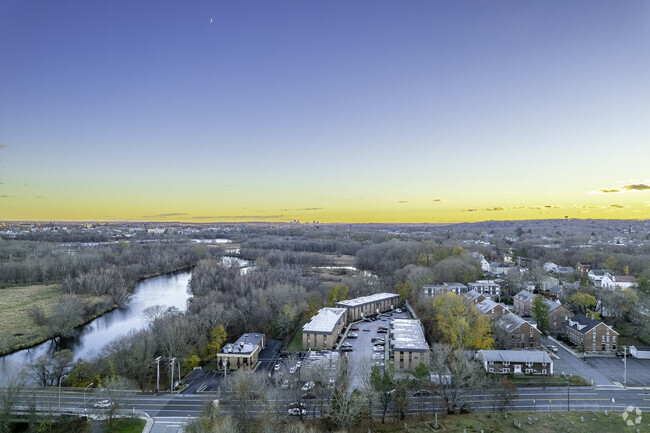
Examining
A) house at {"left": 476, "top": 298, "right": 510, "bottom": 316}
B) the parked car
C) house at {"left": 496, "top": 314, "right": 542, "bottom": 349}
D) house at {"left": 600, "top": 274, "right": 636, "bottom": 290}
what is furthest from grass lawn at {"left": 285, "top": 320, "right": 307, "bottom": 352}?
house at {"left": 600, "top": 274, "right": 636, "bottom": 290}

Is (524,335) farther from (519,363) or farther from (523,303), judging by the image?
(523,303)

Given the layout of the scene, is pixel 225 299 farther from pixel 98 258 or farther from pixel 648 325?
pixel 98 258

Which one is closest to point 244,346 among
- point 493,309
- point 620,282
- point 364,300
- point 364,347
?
point 364,347

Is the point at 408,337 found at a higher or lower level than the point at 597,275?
lower

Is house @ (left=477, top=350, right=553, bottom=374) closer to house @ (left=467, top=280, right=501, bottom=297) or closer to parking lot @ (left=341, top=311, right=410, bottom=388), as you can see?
parking lot @ (left=341, top=311, right=410, bottom=388)

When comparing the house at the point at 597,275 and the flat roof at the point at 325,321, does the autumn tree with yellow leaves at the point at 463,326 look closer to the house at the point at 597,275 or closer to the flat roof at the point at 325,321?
the flat roof at the point at 325,321

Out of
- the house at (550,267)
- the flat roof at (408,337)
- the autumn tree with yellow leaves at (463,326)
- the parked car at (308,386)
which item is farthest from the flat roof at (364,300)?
the house at (550,267)
